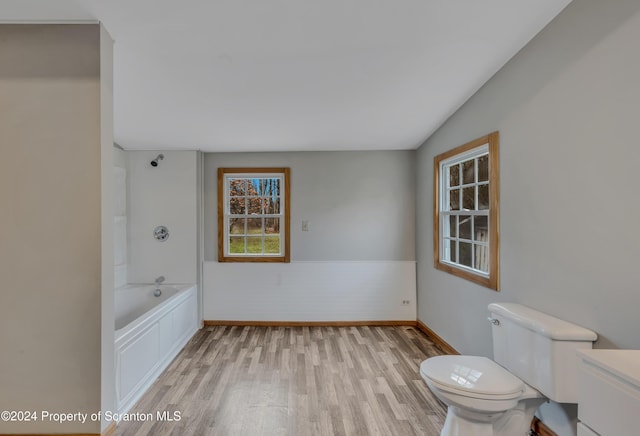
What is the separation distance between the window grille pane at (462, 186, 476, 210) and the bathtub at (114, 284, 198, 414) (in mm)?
2894

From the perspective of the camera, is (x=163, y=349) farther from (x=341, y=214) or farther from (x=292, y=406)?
(x=341, y=214)

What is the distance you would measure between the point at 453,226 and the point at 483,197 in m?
0.64

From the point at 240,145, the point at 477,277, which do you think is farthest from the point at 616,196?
the point at 240,145

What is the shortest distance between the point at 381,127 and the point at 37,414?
3299 millimetres

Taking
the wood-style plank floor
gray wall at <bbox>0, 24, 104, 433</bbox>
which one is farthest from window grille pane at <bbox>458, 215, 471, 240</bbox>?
gray wall at <bbox>0, 24, 104, 433</bbox>

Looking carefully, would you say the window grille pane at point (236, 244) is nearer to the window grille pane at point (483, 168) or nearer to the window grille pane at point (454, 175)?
the window grille pane at point (454, 175)

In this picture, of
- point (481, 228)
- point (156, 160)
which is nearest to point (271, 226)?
point (156, 160)

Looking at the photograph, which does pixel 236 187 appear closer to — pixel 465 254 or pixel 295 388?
pixel 295 388

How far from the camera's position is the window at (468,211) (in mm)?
2338

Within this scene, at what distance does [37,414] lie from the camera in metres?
1.66

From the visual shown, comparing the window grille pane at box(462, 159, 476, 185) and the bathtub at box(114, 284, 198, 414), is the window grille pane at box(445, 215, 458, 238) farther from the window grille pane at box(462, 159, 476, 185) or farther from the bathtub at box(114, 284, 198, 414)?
the bathtub at box(114, 284, 198, 414)

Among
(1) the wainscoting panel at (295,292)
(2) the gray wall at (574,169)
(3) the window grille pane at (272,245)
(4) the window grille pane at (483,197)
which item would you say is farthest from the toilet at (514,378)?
(3) the window grille pane at (272,245)

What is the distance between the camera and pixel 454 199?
3146 millimetres

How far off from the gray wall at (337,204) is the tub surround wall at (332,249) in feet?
0.04
